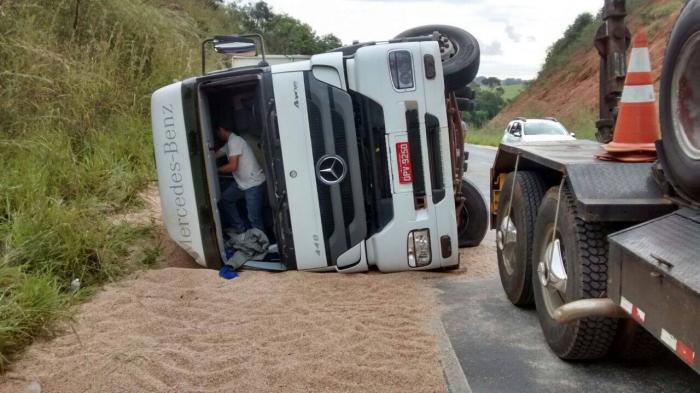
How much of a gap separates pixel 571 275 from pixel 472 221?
3.91 meters

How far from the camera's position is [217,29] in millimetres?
24891

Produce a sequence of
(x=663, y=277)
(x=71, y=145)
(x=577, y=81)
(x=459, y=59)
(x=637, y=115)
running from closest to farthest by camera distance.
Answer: (x=663, y=277) < (x=637, y=115) < (x=459, y=59) < (x=71, y=145) < (x=577, y=81)

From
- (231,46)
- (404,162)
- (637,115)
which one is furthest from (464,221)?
(637,115)

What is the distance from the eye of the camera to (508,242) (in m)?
4.73

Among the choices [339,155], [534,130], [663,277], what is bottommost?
[534,130]

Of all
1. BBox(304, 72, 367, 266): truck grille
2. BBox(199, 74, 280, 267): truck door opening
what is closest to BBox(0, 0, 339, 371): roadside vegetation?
BBox(199, 74, 280, 267): truck door opening

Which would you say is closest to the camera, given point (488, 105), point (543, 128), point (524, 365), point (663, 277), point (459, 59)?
point (663, 277)

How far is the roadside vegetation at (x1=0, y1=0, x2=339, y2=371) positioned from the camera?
486 centimetres

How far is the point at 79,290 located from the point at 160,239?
1480mm

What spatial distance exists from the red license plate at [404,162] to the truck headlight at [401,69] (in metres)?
0.48

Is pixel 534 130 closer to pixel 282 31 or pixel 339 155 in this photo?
pixel 339 155

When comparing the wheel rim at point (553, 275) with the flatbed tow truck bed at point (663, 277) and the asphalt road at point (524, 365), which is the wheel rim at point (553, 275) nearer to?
the asphalt road at point (524, 365)

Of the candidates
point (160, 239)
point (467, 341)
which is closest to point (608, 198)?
point (467, 341)

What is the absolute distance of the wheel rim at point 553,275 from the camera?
3.46 metres
